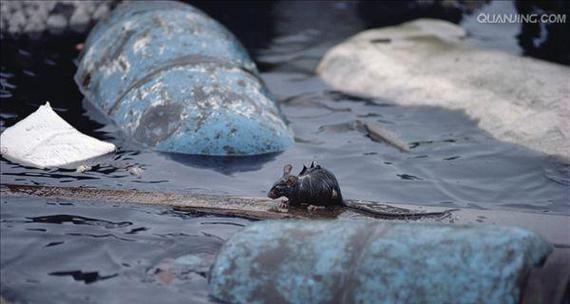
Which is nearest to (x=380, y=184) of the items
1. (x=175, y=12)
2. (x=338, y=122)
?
(x=338, y=122)

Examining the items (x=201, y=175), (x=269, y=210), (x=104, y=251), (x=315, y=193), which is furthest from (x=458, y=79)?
(x=104, y=251)

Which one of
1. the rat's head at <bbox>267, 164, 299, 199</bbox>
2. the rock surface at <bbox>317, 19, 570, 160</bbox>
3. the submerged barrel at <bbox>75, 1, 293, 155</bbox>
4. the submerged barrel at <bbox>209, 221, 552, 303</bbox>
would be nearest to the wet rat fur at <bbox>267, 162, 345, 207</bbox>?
the rat's head at <bbox>267, 164, 299, 199</bbox>

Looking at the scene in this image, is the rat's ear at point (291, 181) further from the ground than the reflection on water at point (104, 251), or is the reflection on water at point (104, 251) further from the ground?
the rat's ear at point (291, 181)

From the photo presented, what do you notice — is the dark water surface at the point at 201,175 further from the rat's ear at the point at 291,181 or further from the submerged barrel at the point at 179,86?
the rat's ear at the point at 291,181

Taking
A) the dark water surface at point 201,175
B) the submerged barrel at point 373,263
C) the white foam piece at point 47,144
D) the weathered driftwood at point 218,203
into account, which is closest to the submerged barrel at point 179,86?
the dark water surface at point 201,175

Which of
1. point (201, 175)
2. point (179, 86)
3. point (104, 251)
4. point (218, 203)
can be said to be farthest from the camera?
point (179, 86)

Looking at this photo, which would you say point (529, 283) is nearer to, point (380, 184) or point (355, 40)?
point (380, 184)

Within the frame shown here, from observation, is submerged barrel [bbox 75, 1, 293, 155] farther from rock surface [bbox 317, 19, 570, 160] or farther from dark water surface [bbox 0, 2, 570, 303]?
rock surface [bbox 317, 19, 570, 160]

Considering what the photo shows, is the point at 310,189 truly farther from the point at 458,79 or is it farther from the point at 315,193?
the point at 458,79
